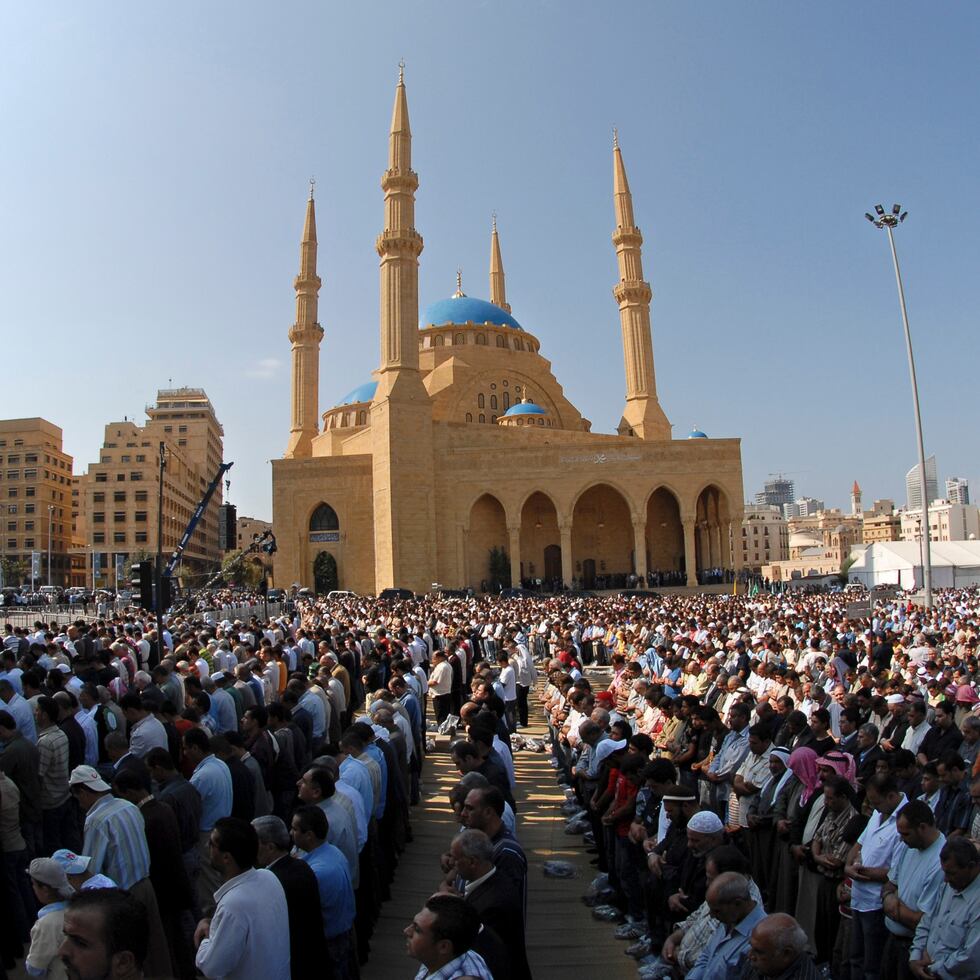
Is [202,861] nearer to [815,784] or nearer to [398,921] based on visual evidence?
[398,921]

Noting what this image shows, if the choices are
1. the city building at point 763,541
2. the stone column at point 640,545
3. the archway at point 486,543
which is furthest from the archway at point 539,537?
the city building at point 763,541

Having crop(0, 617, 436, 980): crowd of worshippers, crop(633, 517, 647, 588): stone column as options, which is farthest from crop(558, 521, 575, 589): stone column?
crop(0, 617, 436, 980): crowd of worshippers

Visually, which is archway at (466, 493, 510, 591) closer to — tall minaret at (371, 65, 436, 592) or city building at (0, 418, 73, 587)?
tall minaret at (371, 65, 436, 592)

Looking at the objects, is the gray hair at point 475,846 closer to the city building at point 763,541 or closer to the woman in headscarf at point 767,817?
→ the woman in headscarf at point 767,817

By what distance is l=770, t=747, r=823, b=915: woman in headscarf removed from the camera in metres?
4.78

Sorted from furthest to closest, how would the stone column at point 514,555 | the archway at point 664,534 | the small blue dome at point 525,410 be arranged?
the small blue dome at point 525,410 < the archway at point 664,534 < the stone column at point 514,555

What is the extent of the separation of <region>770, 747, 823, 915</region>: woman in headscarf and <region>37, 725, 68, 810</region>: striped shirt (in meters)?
4.49

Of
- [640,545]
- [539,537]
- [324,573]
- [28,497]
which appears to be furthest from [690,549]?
[28,497]

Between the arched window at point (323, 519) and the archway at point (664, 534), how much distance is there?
1537 centimetres

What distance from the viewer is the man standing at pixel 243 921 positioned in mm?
3072

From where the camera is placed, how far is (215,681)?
8.29m

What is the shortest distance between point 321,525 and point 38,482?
2797 cm

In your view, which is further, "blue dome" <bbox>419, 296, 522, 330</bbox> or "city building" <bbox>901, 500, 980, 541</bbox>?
"city building" <bbox>901, 500, 980, 541</bbox>

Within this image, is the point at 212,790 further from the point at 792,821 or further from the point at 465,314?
the point at 465,314
